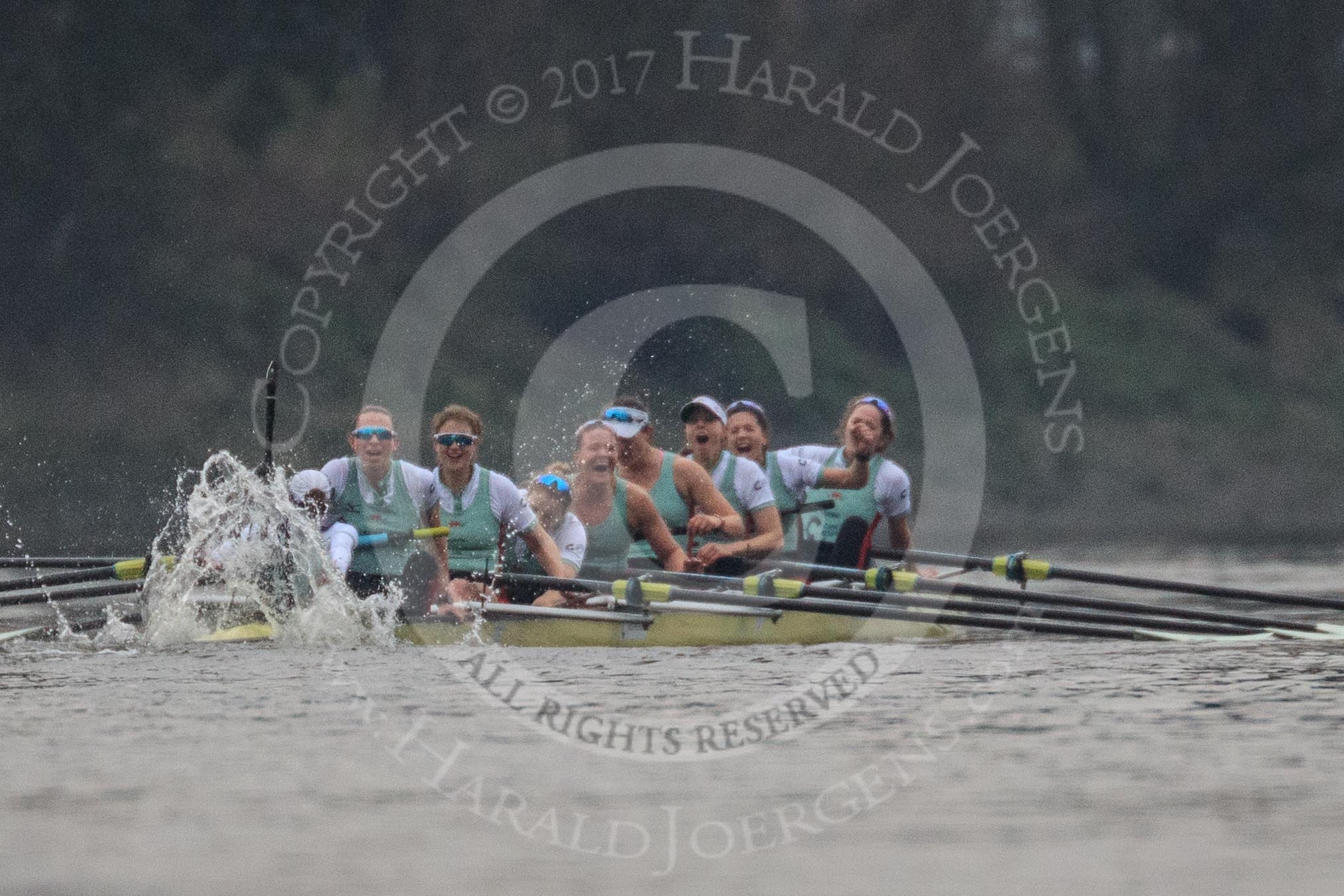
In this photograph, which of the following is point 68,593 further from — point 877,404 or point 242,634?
point 877,404

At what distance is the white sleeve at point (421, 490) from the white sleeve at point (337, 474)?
15.0 inches

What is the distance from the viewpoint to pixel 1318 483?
4322 cm

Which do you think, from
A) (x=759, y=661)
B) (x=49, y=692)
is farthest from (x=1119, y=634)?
(x=49, y=692)

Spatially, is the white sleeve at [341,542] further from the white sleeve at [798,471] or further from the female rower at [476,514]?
the white sleeve at [798,471]

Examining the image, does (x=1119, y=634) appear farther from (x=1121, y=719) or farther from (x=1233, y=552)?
(x=1233, y=552)

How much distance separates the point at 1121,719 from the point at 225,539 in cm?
585

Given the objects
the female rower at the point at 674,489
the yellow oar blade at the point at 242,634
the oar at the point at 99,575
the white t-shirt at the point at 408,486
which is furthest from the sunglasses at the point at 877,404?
the oar at the point at 99,575

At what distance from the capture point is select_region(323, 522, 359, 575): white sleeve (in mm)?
11867

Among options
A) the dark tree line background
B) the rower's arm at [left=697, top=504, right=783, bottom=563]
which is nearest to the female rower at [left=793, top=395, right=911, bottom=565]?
the rower's arm at [left=697, top=504, right=783, bottom=563]

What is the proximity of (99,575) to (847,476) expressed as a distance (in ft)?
18.0

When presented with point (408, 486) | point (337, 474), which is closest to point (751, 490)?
point (408, 486)

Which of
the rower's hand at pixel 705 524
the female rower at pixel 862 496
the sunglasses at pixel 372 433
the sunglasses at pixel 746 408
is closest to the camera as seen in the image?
the sunglasses at pixel 372 433

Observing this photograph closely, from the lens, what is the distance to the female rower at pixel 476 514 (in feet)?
40.2

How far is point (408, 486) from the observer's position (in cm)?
1245
